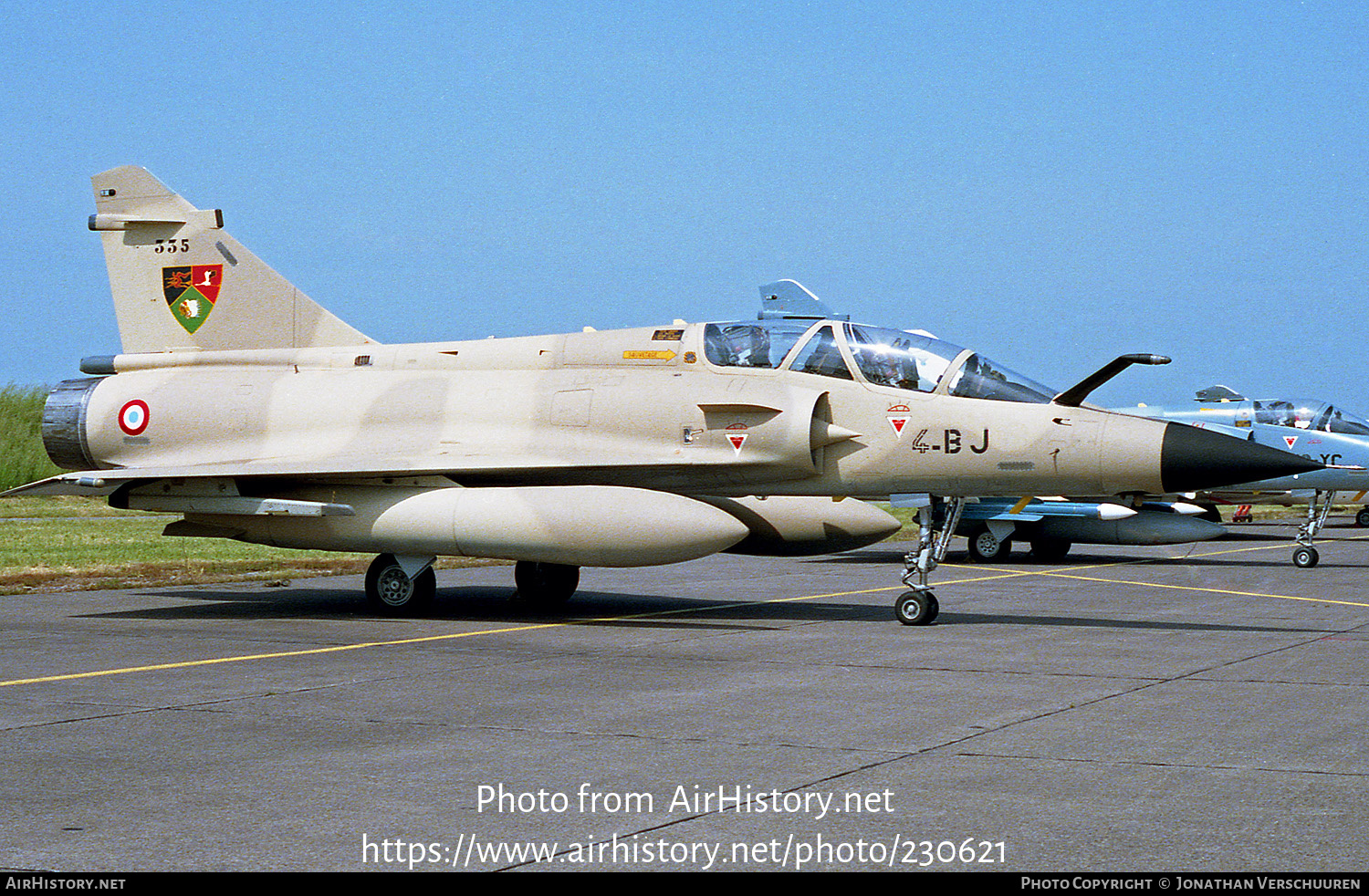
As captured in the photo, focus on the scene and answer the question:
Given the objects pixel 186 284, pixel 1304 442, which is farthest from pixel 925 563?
pixel 1304 442

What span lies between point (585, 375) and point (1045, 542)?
1207 cm

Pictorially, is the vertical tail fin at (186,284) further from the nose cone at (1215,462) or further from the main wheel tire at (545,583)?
the nose cone at (1215,462)

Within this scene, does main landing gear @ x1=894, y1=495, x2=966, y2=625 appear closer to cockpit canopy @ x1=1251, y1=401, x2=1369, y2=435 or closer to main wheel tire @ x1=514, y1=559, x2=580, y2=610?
main wheel tire @ x1=514, y1=559, x2=580, y2=610

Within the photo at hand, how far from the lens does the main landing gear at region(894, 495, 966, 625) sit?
38.9 ft

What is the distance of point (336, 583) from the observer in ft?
56.2

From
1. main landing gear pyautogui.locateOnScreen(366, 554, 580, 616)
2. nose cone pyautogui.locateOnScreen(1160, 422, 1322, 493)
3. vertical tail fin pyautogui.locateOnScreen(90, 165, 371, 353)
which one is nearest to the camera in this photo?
nose cone pyautogui.locateOnScreen(1160, 422, 1322, 493)

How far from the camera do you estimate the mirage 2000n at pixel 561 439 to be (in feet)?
37.4

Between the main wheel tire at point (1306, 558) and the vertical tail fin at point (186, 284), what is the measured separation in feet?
46.8

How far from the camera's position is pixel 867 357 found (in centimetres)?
1211

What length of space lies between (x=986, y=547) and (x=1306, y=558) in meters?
4.88

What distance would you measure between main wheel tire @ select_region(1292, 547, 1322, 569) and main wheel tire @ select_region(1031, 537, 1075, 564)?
3523mm

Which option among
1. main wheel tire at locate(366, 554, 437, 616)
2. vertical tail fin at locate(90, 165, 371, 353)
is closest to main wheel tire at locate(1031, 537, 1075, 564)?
vertical tail fin at locate(90, 165, 371, 353)

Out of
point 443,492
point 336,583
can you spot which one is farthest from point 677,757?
point 336,583

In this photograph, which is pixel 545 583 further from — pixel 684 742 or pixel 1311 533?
pixel 1311 533
